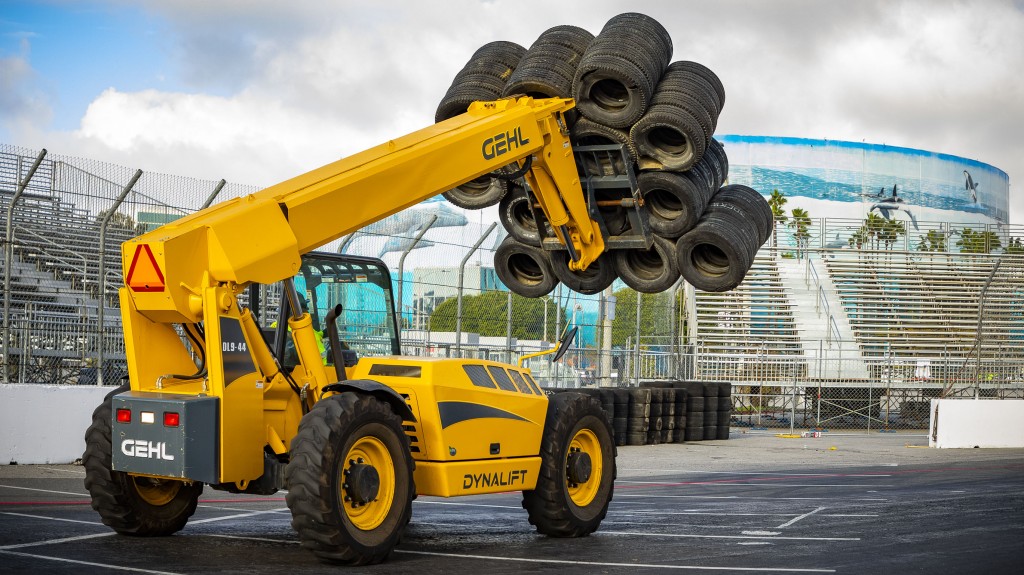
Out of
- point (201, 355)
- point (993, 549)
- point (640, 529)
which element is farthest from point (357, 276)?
point (993, 549)

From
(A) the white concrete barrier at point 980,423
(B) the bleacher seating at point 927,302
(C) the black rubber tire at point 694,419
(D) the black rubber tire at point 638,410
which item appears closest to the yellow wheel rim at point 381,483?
(D) the black rubber tire at point 638,410

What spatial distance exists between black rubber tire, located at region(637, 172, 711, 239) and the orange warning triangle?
5913mm

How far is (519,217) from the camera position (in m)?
13.4

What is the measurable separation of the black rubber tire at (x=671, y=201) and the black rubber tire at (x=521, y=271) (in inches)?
62.3

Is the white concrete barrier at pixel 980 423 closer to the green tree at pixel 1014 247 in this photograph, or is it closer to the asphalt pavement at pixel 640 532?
the asphalt pavement at pixel 640 532

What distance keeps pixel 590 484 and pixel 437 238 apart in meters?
9.03

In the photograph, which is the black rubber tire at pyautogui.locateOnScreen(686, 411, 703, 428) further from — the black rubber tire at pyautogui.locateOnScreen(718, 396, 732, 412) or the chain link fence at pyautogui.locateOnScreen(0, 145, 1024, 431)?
the chain link fence at pyautogui.locateOnScreen(0, 145, 1024, 431)

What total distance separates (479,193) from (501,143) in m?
2.90

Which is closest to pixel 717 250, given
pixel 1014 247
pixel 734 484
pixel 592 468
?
pixel 592 468

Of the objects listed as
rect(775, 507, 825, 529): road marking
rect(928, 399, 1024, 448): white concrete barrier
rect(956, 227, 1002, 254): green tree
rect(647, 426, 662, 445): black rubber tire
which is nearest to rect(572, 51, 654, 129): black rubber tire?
rect(775, 507, 825, 529): road marking

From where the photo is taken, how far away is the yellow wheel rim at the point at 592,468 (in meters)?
10.3

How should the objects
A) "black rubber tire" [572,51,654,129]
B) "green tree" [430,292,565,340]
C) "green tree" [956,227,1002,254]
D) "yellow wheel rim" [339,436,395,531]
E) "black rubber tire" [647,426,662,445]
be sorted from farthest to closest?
"green tree" [956,227,1002,254] → "black rubber tire" [647,426,662,445] → "green tree" [430,292,565,340] → "black rubber tire" [572,51,654,129] → "yellow wheel rim" [339,436,395,531]

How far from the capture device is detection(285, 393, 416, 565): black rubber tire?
767cm

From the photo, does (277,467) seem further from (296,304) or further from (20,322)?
(20,322)
